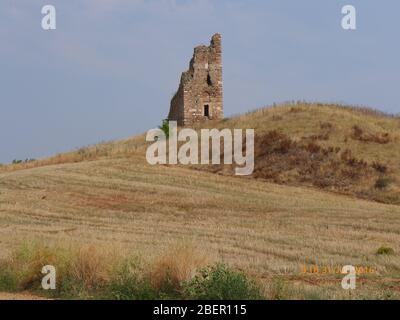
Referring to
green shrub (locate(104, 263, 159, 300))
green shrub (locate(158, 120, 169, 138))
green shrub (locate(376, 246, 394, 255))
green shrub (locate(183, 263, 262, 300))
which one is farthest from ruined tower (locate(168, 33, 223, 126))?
green shrub (locate(183, 263, 262, 300))

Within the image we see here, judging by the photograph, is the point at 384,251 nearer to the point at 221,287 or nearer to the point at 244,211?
the point at 221,287

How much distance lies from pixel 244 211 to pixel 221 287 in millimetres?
17186

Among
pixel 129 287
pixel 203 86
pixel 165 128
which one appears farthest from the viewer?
pixel 203 86

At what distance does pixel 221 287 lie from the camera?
9500 mm

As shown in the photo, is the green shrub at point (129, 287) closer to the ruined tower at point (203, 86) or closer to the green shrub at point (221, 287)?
the green shrub at point (221, 287)

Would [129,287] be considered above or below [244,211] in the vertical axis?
above

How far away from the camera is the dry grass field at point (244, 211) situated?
13.7 meters

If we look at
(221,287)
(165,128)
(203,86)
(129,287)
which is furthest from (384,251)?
(203,86)

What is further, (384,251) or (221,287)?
(384,251)
